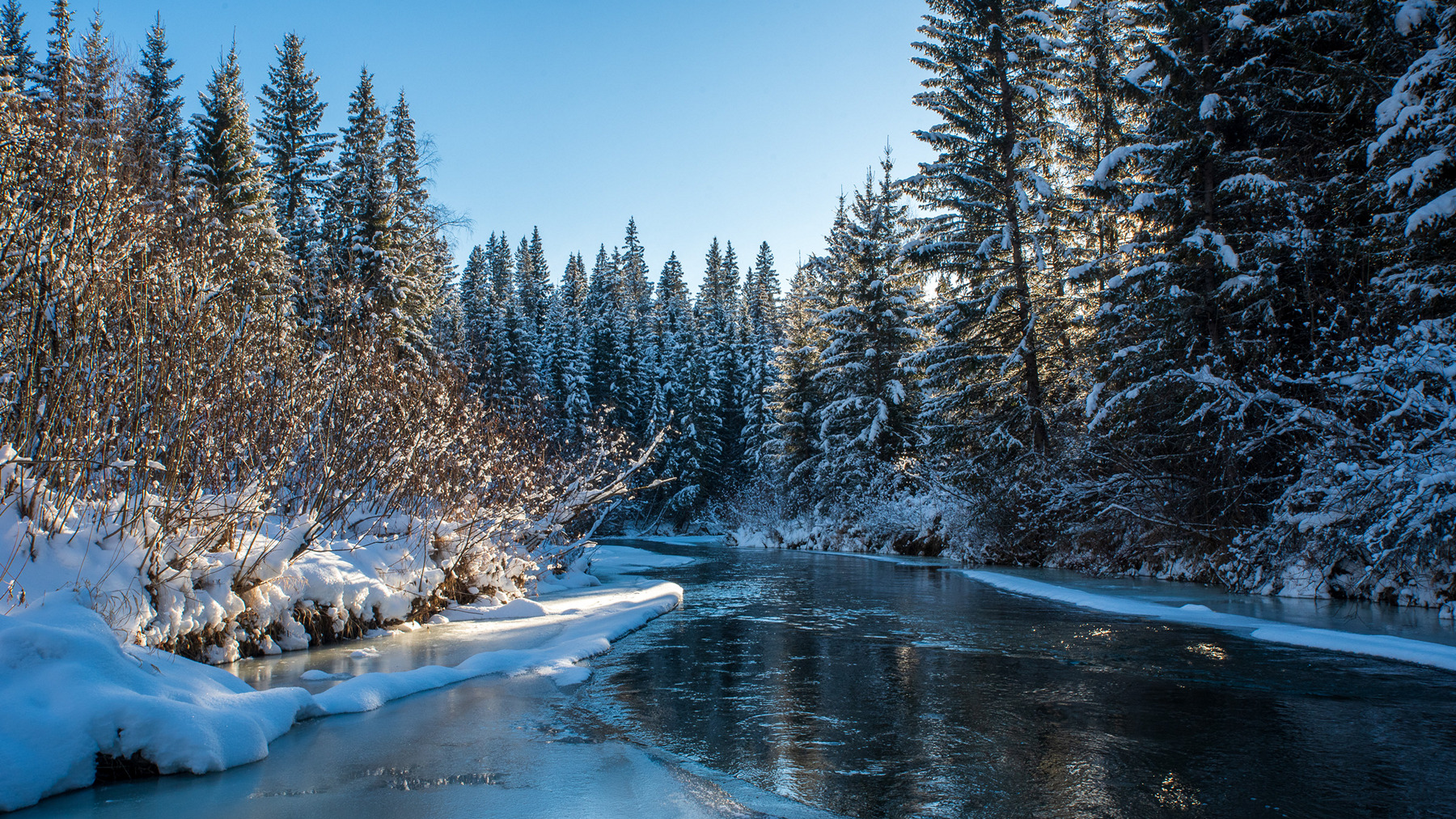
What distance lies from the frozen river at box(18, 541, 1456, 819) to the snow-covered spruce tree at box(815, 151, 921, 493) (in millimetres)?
18442

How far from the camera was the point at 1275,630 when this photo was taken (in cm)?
750

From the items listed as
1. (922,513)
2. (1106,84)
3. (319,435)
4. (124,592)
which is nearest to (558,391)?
(922,513)

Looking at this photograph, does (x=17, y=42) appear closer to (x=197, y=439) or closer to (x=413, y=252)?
(x=413, y=252)

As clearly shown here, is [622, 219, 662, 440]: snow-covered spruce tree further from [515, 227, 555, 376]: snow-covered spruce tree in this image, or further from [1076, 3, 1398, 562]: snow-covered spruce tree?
[1076, 3, 1398, 562]: snow-covered spruce tree

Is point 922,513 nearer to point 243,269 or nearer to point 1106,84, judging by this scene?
point 1106,84

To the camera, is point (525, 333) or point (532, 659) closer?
point (532, 659)

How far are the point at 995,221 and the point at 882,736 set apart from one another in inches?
678

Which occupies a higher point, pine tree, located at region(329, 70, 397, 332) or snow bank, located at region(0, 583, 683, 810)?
pine tree, located at region(329, 70, 397, 332)

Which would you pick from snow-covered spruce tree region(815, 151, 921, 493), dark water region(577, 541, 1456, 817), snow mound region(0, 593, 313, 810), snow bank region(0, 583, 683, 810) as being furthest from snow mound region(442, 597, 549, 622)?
snow-covered spruce tree region(815, 151, 921, 493)

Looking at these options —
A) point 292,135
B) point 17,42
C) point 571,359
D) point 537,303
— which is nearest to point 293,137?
point 292,135

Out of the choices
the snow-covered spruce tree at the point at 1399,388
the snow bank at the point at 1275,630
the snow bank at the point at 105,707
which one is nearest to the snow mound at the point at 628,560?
the snow bank at the point at 1275,630

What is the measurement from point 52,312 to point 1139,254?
14116 millimetres

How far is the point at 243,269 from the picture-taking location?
32.2ft

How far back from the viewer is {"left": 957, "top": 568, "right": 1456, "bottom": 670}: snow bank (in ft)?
20.4
